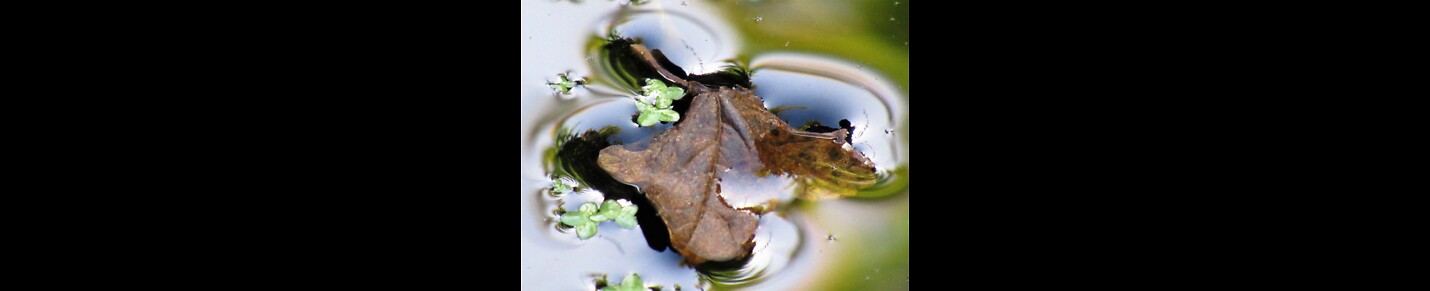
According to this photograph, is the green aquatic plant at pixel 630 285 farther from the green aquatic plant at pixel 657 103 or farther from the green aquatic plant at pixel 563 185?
the green aquatic plant at pixel 657 103

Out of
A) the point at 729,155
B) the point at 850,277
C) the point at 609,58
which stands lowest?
the point at 850,277

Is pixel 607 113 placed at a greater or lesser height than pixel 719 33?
lesser

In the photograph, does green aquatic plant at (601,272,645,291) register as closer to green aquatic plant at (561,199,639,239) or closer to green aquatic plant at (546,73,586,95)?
green aquatic plant at (561,199,639,239)

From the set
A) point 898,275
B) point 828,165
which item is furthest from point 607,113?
point 898,275

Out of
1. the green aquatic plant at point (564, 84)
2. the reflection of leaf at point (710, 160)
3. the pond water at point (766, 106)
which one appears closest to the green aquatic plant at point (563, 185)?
the pond water at point (766, 106)

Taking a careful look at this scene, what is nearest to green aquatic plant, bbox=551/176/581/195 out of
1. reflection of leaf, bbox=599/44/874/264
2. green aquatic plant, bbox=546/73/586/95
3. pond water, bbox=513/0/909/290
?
pond water, bbox=513/0/909/290

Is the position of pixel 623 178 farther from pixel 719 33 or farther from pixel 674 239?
pixel 719 33
